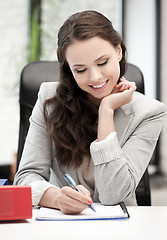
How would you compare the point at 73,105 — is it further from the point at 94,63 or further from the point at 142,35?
the point at 142,35

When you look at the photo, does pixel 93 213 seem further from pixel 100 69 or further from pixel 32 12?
pixel 32 12

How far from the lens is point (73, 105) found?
60.1 inches

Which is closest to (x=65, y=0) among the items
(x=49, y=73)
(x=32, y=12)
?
(x=32, y=12)

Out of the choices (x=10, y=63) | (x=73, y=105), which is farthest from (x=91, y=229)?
Result: (x=10, y=63)

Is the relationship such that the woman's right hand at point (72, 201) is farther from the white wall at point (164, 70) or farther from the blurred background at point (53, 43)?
the white wall at point (164, 70)

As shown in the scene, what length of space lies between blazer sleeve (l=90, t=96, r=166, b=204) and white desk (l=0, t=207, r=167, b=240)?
0.20 meters

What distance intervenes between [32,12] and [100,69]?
2.49 m

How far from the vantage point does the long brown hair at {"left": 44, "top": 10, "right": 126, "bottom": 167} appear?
4.55 feet

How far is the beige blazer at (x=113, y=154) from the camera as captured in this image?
1.28 meters

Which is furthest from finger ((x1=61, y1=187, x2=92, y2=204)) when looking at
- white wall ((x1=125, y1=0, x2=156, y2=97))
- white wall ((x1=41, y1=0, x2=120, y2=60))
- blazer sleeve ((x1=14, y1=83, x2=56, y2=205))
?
white wall ((x1=125, y1=0, x2=156, y2=97))

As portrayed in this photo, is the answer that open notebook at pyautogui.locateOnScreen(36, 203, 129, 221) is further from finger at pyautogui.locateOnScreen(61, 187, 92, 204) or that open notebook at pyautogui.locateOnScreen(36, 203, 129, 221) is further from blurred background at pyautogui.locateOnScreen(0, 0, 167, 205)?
blurred background at pyautogui.locateOnScreen(0, 0, 167, 205)

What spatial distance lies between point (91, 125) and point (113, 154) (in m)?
0.27

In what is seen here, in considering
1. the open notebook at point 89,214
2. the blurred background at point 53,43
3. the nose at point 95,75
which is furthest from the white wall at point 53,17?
the open notebook at point 89,214

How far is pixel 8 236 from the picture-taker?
0.93 meters
